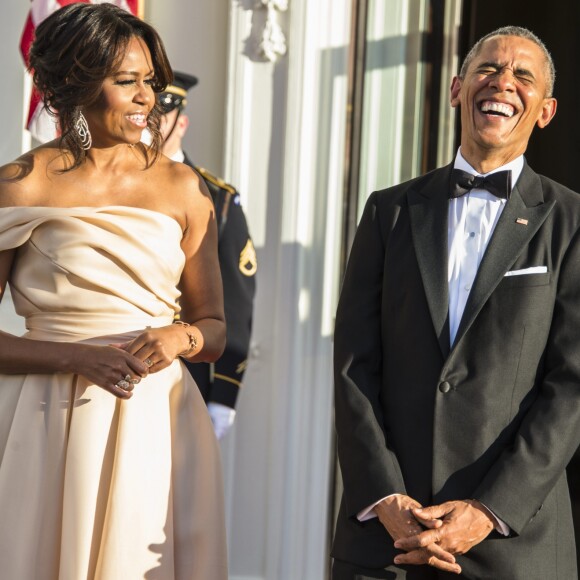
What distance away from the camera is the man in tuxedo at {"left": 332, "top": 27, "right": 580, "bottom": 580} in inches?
99.5

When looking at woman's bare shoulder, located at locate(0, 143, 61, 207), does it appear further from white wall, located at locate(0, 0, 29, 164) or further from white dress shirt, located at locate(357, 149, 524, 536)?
white wall, located at locate(0, 0, 29, 164)

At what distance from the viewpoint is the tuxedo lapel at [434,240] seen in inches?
104

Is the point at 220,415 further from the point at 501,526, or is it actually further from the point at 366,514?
the point at 501,526

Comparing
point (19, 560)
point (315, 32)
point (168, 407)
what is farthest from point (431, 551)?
point (315, 32)

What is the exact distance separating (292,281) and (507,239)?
2.28 metres

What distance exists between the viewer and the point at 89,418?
2.70 m

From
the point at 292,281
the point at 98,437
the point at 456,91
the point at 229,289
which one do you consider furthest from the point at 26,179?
the point at 292,281

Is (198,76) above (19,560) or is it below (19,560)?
above

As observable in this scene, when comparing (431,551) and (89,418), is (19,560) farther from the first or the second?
Result: (431,551)

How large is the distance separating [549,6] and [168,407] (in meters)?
2.33

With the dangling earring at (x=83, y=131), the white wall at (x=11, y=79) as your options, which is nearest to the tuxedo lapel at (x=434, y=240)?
the dangling earring at (x=83, y=131)

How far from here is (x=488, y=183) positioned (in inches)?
108

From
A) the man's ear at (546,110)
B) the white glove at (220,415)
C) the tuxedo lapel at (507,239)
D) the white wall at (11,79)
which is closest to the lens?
the tuxedo lapel at (507,239)

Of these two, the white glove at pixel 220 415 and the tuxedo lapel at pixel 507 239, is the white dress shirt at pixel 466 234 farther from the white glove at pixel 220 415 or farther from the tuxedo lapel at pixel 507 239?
the white glove at pixel 220 415
